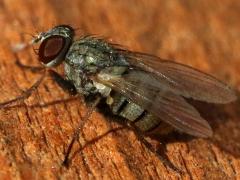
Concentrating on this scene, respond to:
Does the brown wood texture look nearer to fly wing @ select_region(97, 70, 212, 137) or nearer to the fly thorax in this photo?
the fly thorax

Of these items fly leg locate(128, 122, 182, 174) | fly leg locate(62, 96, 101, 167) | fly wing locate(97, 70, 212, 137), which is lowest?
fly leg locate(62, 96, 101, 167)

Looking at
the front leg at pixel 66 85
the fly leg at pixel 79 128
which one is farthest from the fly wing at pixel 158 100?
the front leg at pixel 66 85

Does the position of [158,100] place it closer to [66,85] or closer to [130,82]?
[130,82]

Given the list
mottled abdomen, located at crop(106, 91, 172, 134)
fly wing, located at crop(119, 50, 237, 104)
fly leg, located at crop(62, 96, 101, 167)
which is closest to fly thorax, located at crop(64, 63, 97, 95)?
fly leg, located at crop(62, 96, 101, 167)

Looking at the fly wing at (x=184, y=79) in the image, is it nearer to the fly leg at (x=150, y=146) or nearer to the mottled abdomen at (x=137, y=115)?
the mottled abdomen at (x=137, y=115)

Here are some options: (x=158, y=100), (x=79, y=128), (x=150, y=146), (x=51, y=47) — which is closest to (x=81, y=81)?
(x=51, y=47)
